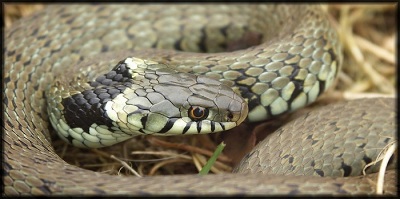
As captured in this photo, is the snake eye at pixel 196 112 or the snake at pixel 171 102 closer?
the snake at pixel 171 102

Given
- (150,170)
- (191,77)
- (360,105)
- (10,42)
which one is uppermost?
(10,42)

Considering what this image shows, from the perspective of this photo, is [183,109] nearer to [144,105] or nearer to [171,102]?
[171,102]

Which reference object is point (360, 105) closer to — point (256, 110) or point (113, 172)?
point (256, 110)

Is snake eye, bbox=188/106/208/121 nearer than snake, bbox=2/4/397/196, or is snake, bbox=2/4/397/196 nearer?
snake, bbox=2/4/397/196

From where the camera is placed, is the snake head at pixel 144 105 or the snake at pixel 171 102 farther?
the snake head at pixel 144 105

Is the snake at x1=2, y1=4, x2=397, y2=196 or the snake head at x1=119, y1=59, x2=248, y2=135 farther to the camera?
the snake head at x1=119, y1=59, x2=248, y2=135

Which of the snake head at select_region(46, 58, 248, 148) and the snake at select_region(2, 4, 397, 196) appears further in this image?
the snake head at select_region(46, 58, 248, 148)

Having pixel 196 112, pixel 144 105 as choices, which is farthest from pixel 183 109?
pixel 144 105

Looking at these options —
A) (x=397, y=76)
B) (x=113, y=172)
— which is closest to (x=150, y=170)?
(x=113, y=172)
